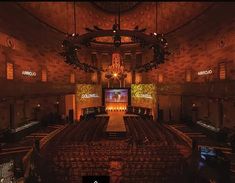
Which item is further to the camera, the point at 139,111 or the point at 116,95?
the point at 116,95

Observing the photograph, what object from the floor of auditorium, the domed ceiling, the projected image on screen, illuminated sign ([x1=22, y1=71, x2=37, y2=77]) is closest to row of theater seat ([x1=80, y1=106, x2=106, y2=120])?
the projected image on screen

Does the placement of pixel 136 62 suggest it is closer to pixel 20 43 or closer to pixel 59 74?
pixel 59 74

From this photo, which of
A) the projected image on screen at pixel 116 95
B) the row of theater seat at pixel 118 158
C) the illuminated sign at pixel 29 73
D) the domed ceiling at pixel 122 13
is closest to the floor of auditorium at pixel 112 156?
the row of theater seat at pixel 118 158

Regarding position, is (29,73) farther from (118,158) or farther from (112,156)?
(118,158)

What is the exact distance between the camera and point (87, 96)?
18922 millimetres

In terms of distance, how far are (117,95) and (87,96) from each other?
3.60m

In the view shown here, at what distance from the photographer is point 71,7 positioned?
16.2 meters

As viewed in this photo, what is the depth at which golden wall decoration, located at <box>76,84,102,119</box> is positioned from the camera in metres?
18.2

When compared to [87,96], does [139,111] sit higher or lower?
lower

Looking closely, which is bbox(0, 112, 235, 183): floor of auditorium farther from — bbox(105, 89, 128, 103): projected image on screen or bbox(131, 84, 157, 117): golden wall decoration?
bbox(105, 89, 128, 103): projected image on screen

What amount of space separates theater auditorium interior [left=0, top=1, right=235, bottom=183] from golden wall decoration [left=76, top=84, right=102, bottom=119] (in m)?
0.12

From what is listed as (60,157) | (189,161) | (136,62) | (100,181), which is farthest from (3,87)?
(136,62)

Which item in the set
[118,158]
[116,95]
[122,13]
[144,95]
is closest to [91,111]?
[116,95]

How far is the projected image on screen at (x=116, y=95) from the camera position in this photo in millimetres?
20578
